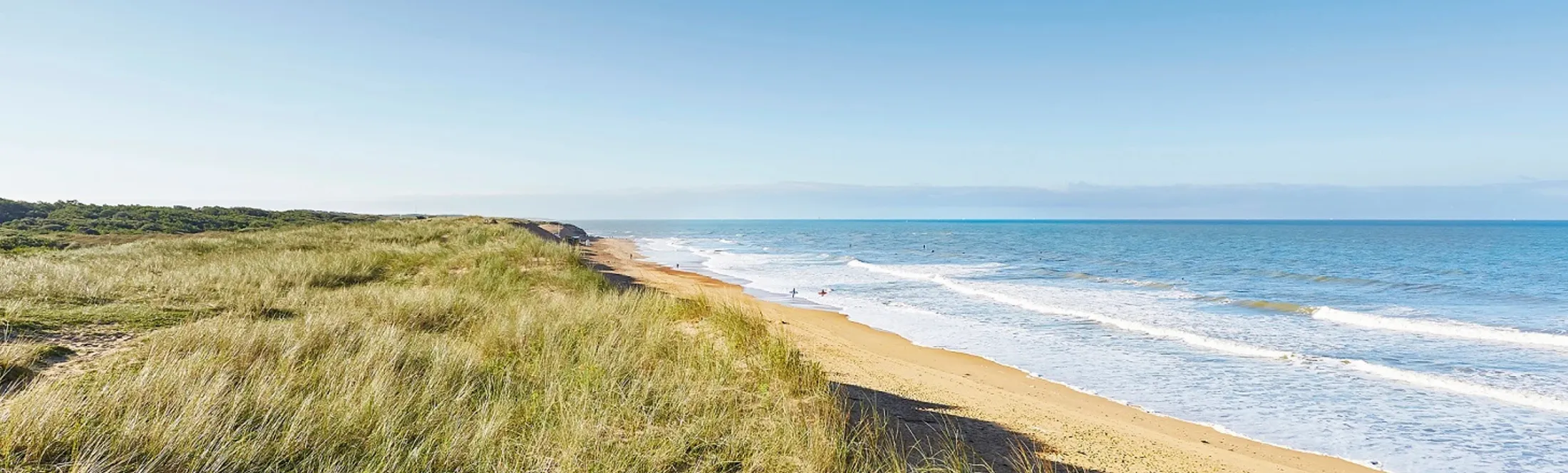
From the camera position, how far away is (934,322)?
18.6 m

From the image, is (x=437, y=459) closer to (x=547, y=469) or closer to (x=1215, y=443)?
(x=547, y=469)

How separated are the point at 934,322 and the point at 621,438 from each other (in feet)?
49.1

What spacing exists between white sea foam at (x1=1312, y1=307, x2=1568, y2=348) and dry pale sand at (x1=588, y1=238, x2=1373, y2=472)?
42.2 feet

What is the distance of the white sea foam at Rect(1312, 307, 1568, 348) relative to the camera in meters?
16.2

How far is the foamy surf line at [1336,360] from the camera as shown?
10930mm

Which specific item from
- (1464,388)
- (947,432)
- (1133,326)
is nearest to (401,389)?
(947,432)

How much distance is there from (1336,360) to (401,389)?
1643cm

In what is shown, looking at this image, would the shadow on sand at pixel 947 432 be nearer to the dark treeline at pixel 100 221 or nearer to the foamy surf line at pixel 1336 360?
the foamy surf line at pixel 1336 360

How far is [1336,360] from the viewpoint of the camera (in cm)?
1373

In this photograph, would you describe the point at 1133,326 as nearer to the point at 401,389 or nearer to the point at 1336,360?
the point at 1336,360

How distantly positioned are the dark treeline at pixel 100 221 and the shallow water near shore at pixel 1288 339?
25.5m

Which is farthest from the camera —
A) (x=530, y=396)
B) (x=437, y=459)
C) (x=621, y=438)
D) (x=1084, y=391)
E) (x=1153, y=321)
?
(x=1153, y=321)

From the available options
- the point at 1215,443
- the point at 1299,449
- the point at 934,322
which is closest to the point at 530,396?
the point at 1215,443

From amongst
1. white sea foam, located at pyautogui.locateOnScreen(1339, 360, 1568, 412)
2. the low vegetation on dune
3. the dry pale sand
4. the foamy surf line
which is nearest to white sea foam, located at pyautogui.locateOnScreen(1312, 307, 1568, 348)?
the foamy surf line
